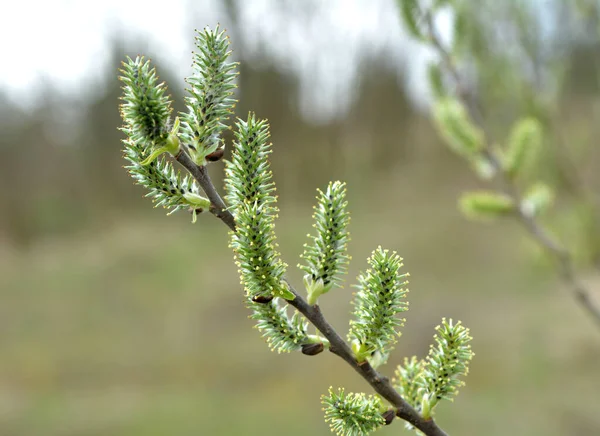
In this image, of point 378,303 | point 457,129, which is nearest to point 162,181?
point 378,303

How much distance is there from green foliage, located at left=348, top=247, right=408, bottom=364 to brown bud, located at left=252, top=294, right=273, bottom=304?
0.15 m

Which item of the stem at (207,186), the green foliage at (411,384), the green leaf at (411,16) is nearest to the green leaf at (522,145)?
the green leaf at (411,16)

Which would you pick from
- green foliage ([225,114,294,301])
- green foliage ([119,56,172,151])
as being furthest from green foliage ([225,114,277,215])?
green foliage ([119,56,172,151])

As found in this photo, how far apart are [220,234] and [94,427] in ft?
23.0

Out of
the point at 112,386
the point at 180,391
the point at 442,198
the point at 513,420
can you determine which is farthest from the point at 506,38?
the point at 442,198

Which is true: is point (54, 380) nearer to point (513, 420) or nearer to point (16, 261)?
point (16, 261)

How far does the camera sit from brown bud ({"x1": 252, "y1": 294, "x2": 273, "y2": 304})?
31.7 inches

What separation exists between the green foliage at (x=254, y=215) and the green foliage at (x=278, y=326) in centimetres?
4

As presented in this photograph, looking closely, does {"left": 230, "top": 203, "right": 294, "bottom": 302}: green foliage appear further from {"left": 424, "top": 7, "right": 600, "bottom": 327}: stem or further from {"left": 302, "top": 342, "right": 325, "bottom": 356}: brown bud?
{"left": 424, "top": 7, "right": 600, "bottom": 327}: stem

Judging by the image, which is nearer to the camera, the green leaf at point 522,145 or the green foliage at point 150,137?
the green foliage at point 150,137

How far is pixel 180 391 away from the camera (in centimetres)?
838

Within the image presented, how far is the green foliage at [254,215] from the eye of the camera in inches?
30.5

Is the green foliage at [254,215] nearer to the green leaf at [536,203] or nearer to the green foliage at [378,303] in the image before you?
the green foliage at [378,303]

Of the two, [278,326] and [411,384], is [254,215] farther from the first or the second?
[411,384]
